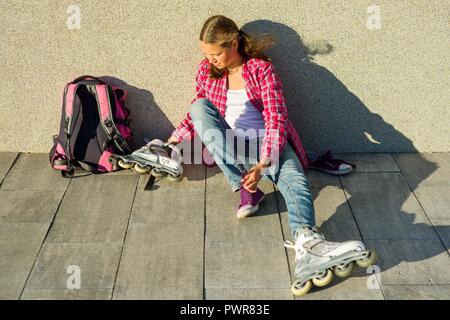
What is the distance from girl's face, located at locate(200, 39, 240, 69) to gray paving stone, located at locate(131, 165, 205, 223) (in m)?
0.79

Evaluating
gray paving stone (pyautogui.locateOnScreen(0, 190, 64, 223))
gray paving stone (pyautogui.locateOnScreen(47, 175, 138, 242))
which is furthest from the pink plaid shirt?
gray paving stone (pyautogui.locateOnScreen(0, 190, 64, 223))

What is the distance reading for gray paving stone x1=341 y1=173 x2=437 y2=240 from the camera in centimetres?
389

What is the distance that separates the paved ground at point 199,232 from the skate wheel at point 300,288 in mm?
33

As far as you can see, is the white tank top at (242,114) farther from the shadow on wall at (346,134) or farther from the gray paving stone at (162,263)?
the gray paving stone at (162,263)

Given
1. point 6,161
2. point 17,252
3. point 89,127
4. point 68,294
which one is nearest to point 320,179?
point 89,127

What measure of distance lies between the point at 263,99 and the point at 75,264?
1.46 metres

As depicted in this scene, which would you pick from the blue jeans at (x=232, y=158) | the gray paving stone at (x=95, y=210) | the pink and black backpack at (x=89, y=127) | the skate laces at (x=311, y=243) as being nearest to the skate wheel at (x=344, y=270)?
the skate laces at (x=311, y=243)

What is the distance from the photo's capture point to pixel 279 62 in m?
4.43

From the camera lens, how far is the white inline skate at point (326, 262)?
337 cm

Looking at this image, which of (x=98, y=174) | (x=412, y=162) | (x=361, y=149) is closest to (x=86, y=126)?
(x=98, y=174)

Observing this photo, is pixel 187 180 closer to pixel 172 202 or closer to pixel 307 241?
pixel 172 202

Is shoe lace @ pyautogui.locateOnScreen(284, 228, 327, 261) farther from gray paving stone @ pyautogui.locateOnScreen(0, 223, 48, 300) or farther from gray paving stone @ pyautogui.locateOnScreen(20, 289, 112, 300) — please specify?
gray paving stone @ pyautogui.locateOnScreen(0, 223, 48, 300)

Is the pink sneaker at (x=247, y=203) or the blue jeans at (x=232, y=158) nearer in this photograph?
the blue jeans at (x=232, y=158)
